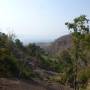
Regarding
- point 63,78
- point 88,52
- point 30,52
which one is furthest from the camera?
point 30,52

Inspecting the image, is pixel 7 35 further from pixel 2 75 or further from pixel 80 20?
pixel 80 20

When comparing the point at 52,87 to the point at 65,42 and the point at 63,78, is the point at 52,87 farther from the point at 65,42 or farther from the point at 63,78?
the point at 65,42

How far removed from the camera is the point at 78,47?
1013 inches

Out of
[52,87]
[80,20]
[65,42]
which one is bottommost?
[52,87]

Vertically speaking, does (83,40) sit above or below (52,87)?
above

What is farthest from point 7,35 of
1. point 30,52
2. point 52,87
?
point 30,52

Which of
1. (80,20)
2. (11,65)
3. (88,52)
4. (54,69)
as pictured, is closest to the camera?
(80,20)

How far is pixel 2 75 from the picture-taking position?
34.5 m

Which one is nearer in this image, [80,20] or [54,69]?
[80,20]

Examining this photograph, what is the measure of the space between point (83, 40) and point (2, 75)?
1357 cm

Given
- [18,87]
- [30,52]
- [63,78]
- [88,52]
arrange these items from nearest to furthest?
1. [88,52]
2. [18,87]
3. [63,78]
4. [30,52]

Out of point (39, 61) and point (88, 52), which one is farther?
point (39, 61)

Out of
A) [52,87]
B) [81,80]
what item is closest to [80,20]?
[81,80]

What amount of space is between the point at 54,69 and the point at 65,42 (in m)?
46.1
